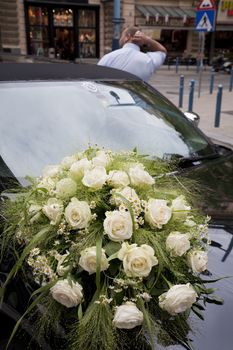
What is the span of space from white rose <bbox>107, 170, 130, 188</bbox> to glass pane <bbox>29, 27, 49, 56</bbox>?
2483 centimetres

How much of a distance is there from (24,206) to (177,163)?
3.82 feet

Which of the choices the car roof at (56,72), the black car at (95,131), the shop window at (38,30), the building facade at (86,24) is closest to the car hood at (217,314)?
the black car at (95,131)

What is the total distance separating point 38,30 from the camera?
2516 centimetres

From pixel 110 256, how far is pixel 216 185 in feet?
3.77

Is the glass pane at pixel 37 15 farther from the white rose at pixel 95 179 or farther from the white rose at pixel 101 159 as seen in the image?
the white rose at pixel 95 179

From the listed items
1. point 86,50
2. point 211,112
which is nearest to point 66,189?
point 211,112

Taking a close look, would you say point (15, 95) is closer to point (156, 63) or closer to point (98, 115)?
point (98, 115)

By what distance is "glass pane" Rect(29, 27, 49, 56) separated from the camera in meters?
24.9

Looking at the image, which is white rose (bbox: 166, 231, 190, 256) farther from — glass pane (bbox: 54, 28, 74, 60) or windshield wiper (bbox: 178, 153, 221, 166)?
glass pane (bbox: 54, 28, 74, 60)

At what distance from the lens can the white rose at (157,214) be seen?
1.33 meters

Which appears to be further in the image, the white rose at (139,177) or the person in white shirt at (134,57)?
the person in white shirt at (134,57)

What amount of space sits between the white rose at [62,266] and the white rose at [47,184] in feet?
0.85

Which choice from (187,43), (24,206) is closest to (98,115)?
(24,206)

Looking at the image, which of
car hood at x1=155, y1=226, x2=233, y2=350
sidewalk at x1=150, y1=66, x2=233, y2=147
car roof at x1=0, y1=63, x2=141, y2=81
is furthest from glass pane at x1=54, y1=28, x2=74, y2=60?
car hood at x1=155, y1=226, x2=233, y2=350
